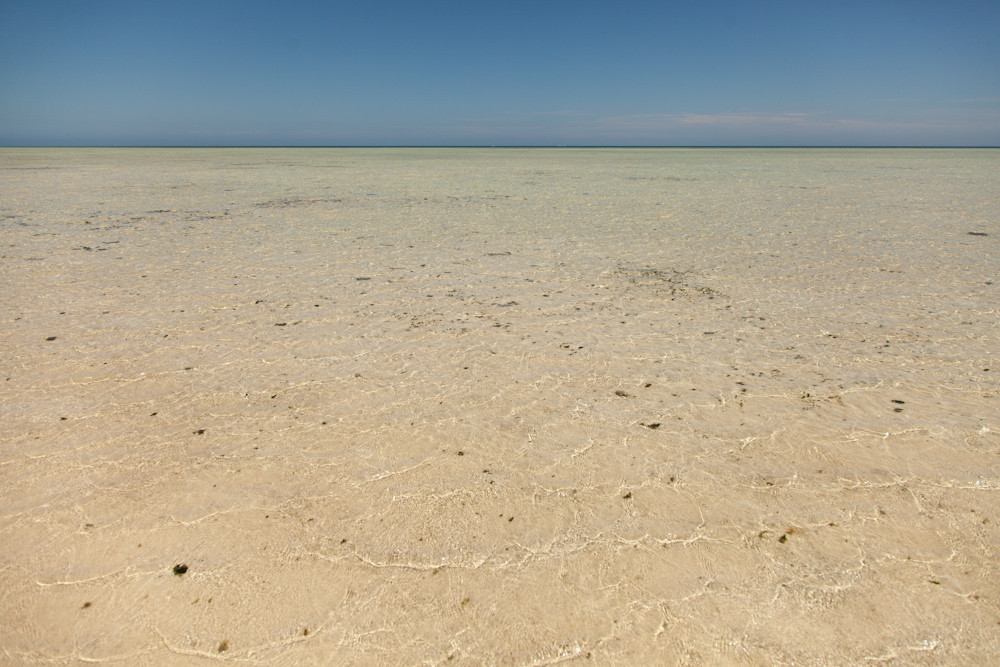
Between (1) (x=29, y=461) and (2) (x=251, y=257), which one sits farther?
(2) (x=251, y=257)

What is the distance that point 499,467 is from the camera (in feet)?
7.68

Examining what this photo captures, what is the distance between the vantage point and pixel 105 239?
7.20m

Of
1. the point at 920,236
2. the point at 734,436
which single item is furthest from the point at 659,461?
the point at 920,236

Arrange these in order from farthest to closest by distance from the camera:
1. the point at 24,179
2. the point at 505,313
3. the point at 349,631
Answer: the point at 24,179 < the point at 505,313 < the point at 349,631

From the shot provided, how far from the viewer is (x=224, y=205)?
10.9 m

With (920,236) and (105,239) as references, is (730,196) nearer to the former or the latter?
(920,236)

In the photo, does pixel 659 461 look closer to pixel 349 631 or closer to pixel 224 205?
pixel 349 631

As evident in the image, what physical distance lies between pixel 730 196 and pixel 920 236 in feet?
18.4

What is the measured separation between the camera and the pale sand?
5.23 ft

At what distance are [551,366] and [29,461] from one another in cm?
243

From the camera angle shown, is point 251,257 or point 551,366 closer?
point 551,366

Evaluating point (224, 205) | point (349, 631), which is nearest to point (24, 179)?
point (224, 205)

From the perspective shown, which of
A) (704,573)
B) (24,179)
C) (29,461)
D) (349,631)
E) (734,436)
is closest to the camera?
(349,631)

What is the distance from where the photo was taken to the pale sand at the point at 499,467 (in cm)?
159
